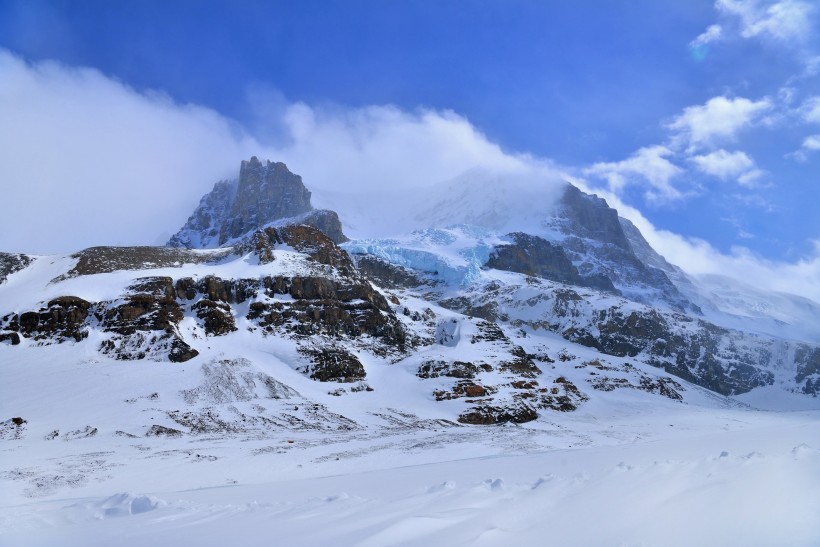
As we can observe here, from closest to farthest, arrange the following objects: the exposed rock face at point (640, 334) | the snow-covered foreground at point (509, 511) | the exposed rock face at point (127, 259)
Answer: the snow-covered foreground at point (509, 511), the exposed rock face at point (127, 259), the exposed rock face at point (640, 334)

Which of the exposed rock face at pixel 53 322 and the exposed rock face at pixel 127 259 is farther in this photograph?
the exposed rock face at pixel 127 259

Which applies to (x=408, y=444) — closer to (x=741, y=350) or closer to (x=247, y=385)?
(x=247, y=385)

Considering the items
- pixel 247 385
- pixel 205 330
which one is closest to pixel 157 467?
pixel 247 385

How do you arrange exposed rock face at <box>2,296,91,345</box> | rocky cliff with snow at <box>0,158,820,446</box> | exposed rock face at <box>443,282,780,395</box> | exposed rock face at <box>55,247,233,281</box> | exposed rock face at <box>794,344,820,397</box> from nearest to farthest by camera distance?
1. rocky cliff with snow at <box>0,158,820,446</box>
2. exposed rock face at <box>2,296,91,345</box>
3. exposed rock face at <box>55,247,233,281</box>
4. exposed rock face at <box>443,282,780,395</box>
5. exposed rock face at <box>794,344,820,397</box>

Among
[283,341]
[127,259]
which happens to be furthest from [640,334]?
[127,259]

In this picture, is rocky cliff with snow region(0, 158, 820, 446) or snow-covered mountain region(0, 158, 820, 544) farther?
rocky cliff with snow region(0, 158, 820, 446)

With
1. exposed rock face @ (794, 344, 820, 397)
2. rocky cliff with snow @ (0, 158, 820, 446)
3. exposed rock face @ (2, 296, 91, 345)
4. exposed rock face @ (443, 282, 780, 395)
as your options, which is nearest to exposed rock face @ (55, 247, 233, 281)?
rocky cliff with snow @ (0, 158, 820, 446)

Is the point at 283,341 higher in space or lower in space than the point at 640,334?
higher

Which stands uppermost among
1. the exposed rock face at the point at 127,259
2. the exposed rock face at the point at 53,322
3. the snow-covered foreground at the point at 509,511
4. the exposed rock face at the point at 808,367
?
the exposed rock face at the point at 127,259

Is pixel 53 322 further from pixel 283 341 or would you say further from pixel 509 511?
pixel 509 511

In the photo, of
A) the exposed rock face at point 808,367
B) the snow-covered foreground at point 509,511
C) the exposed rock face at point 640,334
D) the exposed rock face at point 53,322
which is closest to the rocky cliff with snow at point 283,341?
the exposed rock face at point 53,322

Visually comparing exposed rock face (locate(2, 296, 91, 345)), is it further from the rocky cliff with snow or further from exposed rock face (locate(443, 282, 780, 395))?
exposed rock face (locate(443, 282, 780, 395))

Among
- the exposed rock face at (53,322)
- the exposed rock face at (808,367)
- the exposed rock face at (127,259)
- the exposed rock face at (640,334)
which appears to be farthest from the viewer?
the exposed rock face at (808,367)

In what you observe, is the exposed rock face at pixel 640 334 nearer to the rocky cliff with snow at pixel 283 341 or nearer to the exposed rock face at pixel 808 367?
the exposed rock face at pixel 808 367
